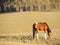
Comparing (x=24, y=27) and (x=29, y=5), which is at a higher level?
(x=29, y=5)

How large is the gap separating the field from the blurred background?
1.8 inches

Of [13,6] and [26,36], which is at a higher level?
[13,6]

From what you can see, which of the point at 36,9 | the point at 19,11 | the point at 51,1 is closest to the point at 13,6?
the point at 19,11

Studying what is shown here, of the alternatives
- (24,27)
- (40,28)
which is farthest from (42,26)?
(24,27)

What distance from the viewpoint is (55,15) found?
237cm

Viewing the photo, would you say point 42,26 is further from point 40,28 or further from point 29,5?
point 29,5

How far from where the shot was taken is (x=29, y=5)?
2416mm

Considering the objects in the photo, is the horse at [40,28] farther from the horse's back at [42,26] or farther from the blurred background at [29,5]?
the blurred background at [29,5]

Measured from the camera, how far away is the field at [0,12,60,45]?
233cm

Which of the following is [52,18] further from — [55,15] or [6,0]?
[6,0]

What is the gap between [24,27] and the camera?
2.38m

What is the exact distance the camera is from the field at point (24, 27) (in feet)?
7.64

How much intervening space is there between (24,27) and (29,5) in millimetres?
249

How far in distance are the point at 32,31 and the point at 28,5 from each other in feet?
0.96
